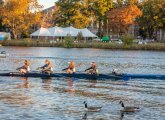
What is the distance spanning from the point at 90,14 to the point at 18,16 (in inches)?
987

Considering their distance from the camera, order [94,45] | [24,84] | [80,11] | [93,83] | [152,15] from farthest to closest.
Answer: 1. [80,11]
2. [152,15]
3. [94,45]
4. [93,83]
5. [24,84]

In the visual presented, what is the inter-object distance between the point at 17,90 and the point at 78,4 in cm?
11260

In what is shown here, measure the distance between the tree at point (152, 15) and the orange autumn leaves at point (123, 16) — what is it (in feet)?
8.60

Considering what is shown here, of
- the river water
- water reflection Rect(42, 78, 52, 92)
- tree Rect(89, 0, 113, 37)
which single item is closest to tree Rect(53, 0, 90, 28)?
tree Rect(89, 0, 113, 37)

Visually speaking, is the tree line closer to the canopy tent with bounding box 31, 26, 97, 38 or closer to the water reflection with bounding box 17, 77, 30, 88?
the canopy tent with bounding box 31, 26, 97, 38

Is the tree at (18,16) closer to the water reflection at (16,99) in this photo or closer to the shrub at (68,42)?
the shrub at (68,42)

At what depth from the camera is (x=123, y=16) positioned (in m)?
152

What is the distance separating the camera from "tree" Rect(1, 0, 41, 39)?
144375 mm

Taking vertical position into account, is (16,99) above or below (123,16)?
below

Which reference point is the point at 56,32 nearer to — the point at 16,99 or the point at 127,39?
the point at 127,39

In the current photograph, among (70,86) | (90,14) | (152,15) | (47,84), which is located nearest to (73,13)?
(90,14)

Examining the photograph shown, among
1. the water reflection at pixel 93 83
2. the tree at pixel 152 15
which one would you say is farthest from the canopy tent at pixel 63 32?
the water reflection at pixel 93 83

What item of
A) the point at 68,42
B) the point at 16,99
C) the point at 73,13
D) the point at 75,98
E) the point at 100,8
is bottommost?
the point at 75,98

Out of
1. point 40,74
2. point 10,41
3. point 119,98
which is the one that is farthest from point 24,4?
point 119,98
